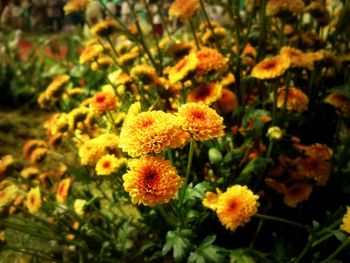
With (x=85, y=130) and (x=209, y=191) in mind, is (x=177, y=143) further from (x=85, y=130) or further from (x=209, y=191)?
(x=85, y=130)

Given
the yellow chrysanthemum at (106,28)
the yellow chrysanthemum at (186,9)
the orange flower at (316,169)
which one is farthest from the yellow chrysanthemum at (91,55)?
the orange flower at (316,169)

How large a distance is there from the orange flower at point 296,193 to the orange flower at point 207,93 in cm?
45

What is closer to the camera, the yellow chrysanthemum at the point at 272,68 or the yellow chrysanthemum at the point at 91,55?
the yellow chrysanthemum at the point at 272,68

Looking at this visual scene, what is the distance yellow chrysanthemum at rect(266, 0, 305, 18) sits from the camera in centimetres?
145

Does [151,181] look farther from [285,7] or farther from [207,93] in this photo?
[285,7]

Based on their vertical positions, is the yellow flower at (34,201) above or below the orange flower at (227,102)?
below

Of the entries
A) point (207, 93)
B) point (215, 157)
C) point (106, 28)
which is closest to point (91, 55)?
point (106, 28)

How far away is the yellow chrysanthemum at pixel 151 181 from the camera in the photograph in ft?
3.14

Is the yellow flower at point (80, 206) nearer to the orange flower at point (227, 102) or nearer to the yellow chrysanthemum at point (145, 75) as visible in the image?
the yellow chrysanthemum at point (145, 75)

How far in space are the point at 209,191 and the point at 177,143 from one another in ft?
1.47

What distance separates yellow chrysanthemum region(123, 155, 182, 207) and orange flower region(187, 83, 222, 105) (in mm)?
477

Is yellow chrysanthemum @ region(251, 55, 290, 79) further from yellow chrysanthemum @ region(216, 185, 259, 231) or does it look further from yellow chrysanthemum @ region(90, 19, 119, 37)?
yellow chrysanthemum @ region(90, 19, 119, 37)

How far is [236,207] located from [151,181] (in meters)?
0.38

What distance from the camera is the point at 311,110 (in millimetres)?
1791
